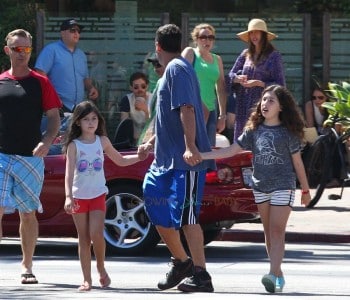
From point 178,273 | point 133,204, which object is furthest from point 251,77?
point 178,273

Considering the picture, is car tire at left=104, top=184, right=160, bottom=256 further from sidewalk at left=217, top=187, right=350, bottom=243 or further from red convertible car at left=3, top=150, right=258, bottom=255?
sidewalk at left=217, top=187, right=350, bottom=243

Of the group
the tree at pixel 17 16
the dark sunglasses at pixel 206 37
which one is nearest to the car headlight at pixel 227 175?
the dark sunglasses at pixel 206 37

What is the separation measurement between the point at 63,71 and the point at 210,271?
503 centimetres

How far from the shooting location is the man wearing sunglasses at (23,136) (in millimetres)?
10562

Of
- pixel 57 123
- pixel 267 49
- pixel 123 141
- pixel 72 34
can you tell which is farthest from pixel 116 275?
pixel 72 34

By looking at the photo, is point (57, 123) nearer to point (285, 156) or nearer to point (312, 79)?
point (285, 156)

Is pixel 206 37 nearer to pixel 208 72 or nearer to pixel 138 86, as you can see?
pixel 208 72

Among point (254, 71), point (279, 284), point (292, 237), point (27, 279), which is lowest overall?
point (292, 237)

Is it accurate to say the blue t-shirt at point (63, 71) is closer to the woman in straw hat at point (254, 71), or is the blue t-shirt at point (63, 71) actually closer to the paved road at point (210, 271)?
the paved road at point (210, 271)

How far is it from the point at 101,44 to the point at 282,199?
1002 centimetres

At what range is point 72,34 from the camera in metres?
16.1

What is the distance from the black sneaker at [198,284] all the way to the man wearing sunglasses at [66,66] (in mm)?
6118

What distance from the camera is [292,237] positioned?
1460 cm

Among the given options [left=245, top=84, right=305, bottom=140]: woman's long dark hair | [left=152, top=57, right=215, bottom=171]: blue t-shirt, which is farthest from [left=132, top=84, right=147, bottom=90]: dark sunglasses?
[left=152, top=57, right=215, bottom=171]: blue t-shirt
